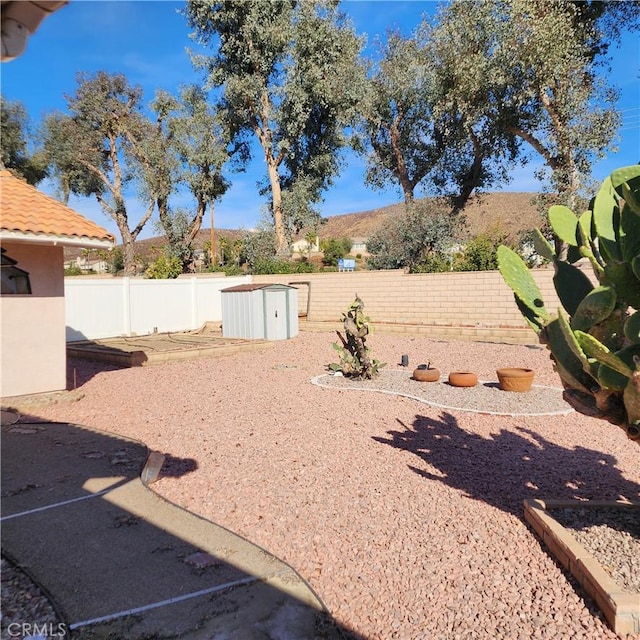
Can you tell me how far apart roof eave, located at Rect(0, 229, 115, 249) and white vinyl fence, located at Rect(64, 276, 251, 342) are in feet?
22.0

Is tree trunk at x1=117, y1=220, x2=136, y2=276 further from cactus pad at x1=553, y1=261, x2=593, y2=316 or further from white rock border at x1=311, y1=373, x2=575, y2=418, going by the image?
cactus pad at x1=553, y1=261, x2=593, y2=316

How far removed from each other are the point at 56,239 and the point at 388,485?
612 cm

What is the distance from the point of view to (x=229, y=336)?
55.6 ft

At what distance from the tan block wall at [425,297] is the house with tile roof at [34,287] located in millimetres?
10713

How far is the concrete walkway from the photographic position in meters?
2.86

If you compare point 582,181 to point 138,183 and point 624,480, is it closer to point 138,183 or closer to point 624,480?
point 624,480

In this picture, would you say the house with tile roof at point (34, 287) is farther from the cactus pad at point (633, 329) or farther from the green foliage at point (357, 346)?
the cactus pad at point (633, 329)

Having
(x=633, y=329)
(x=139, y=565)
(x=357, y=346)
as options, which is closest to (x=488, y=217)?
(x=357, y=346)

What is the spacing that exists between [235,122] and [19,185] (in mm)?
18425

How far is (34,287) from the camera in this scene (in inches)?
328

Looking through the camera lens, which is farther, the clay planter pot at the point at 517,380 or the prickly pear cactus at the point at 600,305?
the clay planter pot at the point at 517,380

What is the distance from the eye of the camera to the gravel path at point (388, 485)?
124 inches

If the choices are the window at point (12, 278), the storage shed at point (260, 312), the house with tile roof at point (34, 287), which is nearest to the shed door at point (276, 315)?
the storage shed at point (260, 312)

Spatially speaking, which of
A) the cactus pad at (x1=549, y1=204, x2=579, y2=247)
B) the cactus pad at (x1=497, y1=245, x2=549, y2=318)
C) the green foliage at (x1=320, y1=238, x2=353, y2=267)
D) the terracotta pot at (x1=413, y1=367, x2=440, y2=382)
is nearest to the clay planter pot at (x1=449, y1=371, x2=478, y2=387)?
the terracotta pot at (x1=413, y1=367, x2=440, y2=382)
